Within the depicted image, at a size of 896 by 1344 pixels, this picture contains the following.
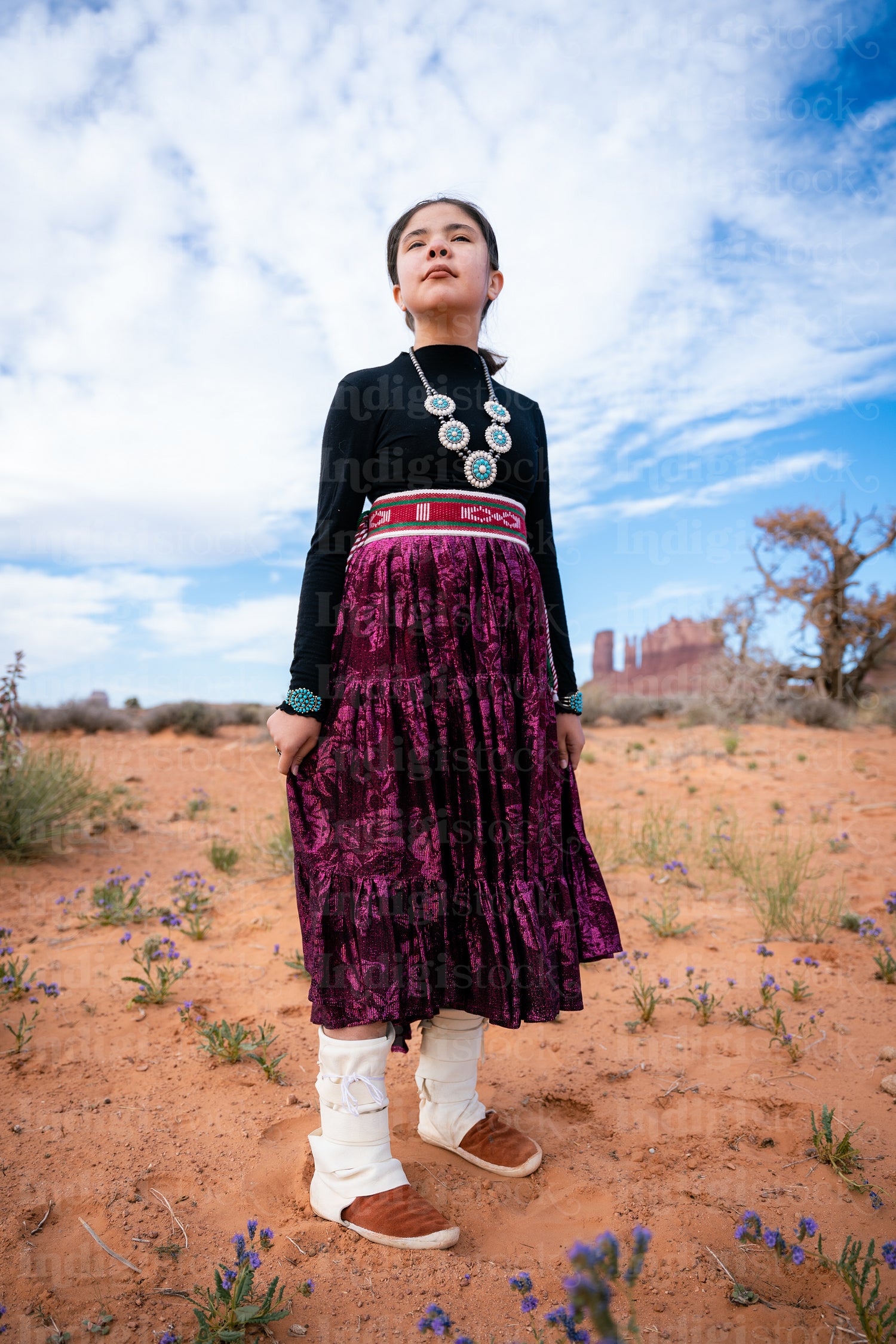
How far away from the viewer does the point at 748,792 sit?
731cm

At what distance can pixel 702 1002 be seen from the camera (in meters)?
2.83

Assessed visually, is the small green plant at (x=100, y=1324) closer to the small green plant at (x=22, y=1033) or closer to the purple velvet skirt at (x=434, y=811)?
the purple velvet skirt at (x=434, y=811)

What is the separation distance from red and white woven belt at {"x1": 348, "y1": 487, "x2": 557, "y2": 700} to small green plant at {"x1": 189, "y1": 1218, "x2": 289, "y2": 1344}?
1.45 meters

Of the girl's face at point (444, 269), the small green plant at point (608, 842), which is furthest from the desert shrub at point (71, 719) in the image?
the girl's face at point (444, 269)

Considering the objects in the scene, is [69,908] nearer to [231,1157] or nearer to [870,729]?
[231,1157]

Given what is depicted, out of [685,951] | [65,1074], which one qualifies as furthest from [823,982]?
[65,1074]

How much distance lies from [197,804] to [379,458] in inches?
212

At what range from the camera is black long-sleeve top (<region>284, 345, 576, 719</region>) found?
196 cm

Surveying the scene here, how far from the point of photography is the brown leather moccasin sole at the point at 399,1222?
1750 mm

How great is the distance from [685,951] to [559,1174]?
5.61 feet

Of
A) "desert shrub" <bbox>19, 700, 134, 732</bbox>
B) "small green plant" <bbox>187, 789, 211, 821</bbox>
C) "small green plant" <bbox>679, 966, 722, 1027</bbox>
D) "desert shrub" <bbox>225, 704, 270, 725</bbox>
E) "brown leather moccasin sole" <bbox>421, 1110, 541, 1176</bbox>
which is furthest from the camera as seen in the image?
"desert shrub" <bbox>225, 704, 270, 725</bbox>

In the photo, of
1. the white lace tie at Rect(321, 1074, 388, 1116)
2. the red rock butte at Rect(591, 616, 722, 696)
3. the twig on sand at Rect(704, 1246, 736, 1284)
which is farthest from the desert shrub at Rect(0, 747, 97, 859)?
the red rock butte at Rect(591, 616, 722, 696)

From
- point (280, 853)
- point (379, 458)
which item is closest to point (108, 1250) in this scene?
point (379, 458)

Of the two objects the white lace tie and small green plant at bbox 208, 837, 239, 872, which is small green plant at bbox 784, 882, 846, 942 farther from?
small green plant at bbox 208, 837, 239, 872
